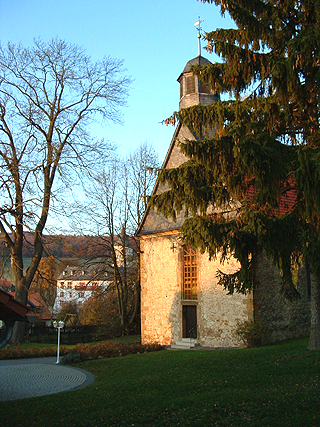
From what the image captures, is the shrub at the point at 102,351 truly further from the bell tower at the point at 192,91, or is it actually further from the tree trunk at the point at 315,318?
the bell tower at the point at 192,91

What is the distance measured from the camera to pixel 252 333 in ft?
50.4

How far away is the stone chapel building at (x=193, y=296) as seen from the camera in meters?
Result: 16.5

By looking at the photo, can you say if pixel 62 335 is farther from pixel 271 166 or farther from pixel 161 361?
pixel 271 166

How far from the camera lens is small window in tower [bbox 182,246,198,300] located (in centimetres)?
1886

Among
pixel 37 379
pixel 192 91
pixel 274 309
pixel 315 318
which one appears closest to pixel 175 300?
pixel 274 309

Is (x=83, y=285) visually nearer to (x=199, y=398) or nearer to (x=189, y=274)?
(x=189, y=274)

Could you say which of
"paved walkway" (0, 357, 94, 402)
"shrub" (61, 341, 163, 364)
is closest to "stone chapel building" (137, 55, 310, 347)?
"shrub" (61, 341, 163, 364)

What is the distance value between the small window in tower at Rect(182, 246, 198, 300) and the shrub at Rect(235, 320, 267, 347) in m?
3.38

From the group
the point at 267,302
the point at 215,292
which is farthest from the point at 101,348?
the point at 267,302

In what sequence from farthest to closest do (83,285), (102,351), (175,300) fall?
(83,285) → (175,300) → (102,351)

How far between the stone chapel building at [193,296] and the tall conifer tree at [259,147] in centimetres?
517

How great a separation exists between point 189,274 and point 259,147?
37.7 ft

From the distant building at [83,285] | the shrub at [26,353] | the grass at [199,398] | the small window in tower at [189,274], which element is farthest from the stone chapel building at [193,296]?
the distant building at [83,285]

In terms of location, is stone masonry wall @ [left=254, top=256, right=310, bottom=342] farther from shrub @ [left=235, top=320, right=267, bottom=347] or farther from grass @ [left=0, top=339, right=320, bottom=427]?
grass @ [left=0, top=339, right=320, bottom=427]
